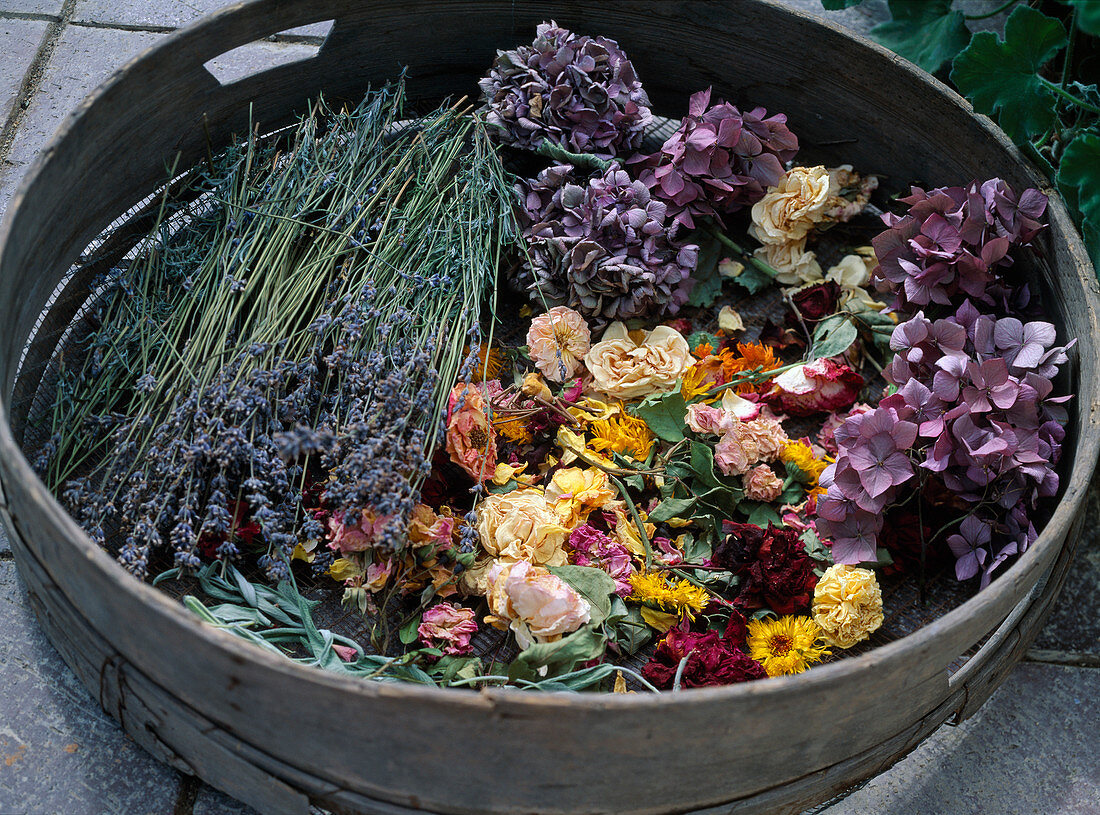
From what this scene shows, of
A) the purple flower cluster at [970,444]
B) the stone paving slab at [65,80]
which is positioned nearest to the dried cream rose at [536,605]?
the purple flower cluster at [970,444]

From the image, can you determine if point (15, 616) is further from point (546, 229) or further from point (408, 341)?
point (546, 229)

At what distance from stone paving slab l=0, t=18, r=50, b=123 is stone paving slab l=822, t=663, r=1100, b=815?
176cm

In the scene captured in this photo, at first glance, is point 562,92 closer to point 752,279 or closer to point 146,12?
point 752,279

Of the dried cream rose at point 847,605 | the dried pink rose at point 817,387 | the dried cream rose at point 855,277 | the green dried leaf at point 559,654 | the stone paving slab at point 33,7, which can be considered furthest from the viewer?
the stone paving slab at point 33,7

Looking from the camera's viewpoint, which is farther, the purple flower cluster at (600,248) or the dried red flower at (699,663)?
the purple flower cluster at (600,248)

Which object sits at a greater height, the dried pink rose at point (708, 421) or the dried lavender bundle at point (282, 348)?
the dried lavender bundle at point (282, 348)

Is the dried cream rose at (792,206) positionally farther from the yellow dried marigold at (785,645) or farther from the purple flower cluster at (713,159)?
the yellow dried marigold at (785,645)

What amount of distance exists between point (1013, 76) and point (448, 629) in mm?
1081

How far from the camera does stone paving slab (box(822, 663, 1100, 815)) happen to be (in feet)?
Result: 3.83

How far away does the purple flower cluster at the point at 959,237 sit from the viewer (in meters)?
1.30

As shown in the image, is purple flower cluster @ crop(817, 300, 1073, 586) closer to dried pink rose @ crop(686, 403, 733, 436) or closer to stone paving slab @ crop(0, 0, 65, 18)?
dried pink rose @ crop(686, 403, 733, 436)

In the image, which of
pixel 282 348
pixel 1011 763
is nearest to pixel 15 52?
pixel 282 348

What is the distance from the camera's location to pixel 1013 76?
1327 millimetres

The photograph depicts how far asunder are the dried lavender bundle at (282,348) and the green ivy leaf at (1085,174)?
747 millimetres
